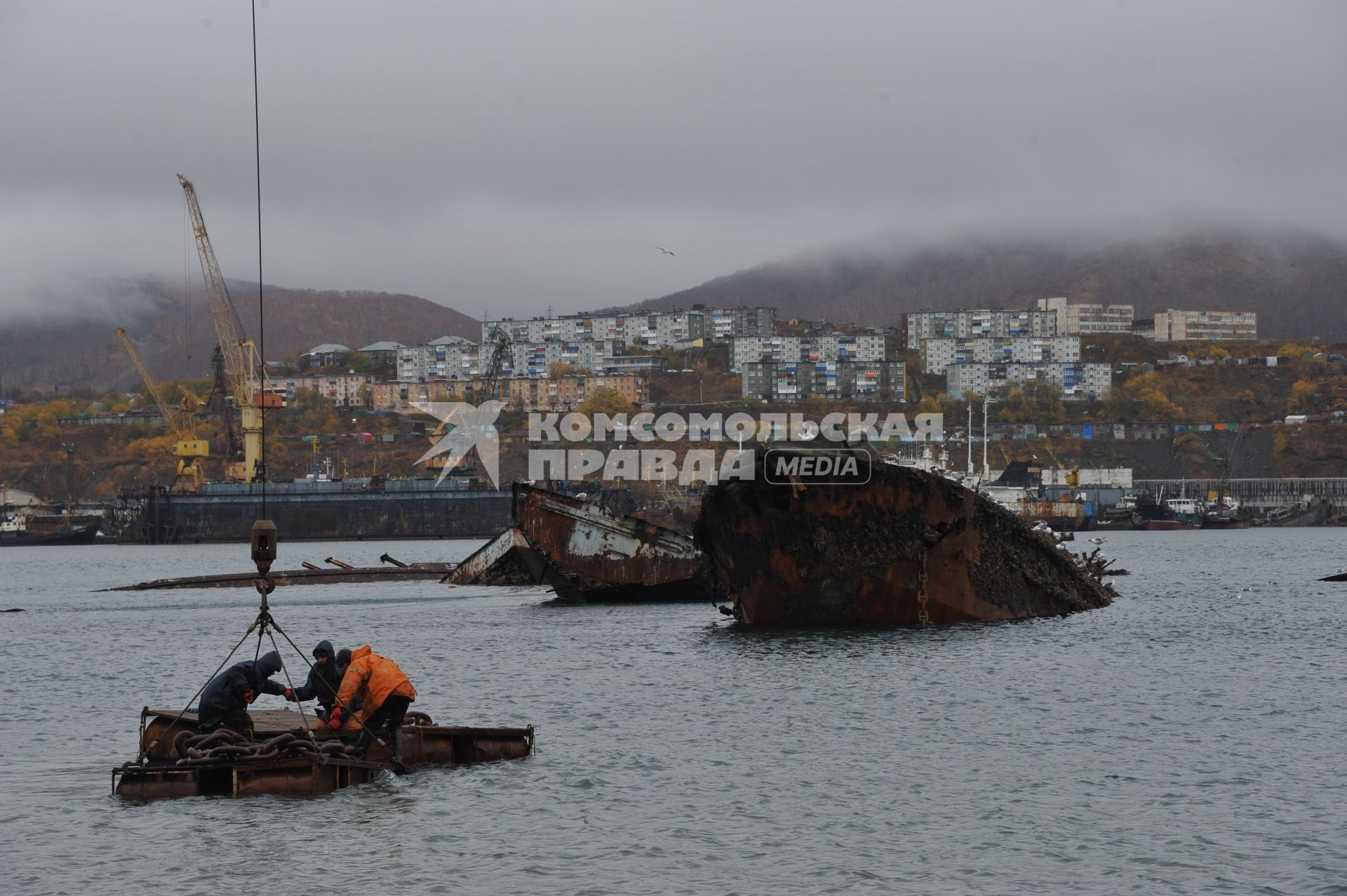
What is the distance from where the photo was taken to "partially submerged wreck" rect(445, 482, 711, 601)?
A: 166ft

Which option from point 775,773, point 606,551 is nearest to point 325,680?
point 775,773

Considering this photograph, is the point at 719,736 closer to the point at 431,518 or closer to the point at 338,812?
the point at 338,812

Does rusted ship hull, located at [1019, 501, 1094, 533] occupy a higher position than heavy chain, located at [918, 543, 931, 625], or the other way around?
heavy chain, located at [918, 543, 931, 625]

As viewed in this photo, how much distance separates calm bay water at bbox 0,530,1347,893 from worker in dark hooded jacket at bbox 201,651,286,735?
3.66 feet

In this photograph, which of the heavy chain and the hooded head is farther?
the heavy chain

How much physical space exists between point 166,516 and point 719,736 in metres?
149

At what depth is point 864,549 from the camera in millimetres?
35531

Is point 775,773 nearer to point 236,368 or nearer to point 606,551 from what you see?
point 606,551

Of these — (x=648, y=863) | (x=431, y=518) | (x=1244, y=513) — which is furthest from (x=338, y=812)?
(x=1244, y=513)

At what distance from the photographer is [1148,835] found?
17.3m

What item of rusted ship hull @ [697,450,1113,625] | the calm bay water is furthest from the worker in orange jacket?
rusted ship hull @ [697,450,1113,625]

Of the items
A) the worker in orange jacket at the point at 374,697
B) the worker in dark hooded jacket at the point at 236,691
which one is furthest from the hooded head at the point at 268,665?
the worker in orange jacket at the point at 374,697

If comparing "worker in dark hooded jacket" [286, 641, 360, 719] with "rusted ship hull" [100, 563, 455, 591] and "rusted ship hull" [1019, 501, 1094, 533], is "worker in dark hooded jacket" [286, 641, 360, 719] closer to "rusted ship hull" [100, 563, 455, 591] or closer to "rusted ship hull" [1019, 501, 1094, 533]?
"rusted ship hull" [100, 563, 455, 591]

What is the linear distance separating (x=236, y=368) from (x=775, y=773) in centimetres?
15449
